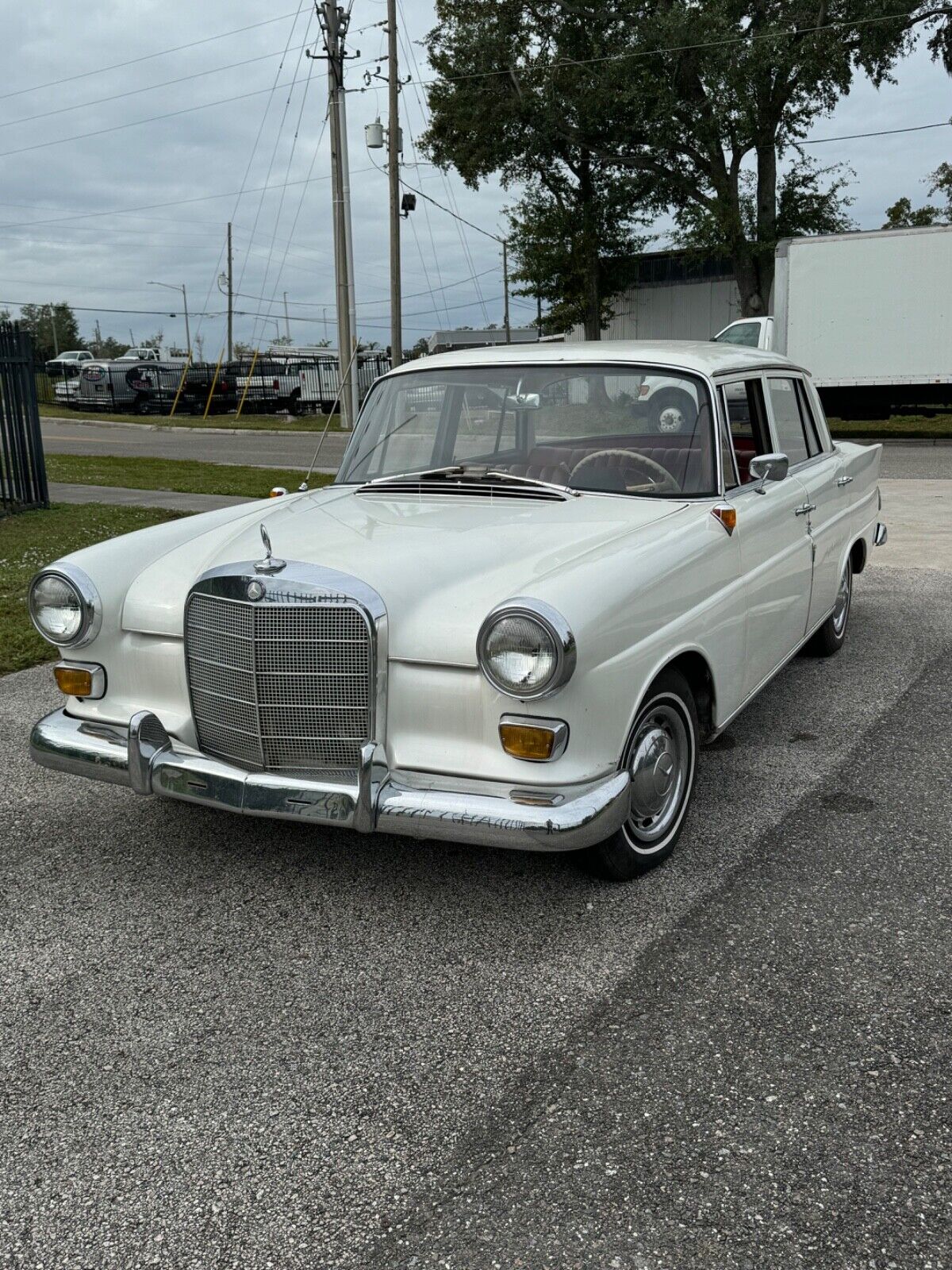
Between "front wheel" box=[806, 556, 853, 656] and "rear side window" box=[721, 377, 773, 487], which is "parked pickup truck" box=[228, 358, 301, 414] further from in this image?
"rear side window" box=[721, 377, 773, 487]

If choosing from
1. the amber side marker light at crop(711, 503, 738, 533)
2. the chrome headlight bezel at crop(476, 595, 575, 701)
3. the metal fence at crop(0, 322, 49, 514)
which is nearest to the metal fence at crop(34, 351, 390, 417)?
the metal fence at crop(0, 322, 49, 514)

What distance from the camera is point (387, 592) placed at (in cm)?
329

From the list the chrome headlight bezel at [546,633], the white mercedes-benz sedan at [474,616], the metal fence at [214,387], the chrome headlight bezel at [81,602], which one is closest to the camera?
the chrome headlight bezel at [546,633]

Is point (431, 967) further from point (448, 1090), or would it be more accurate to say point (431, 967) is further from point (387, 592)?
point (387, 592)

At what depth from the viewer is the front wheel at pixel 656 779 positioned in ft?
11.4

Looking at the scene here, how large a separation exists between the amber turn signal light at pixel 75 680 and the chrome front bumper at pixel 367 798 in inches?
7.8

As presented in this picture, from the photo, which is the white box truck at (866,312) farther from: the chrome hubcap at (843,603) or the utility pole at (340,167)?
the chrome hubcap at (843,603)

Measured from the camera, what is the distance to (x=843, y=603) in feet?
20.3

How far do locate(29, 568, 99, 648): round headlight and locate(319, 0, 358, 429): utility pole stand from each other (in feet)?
68.3

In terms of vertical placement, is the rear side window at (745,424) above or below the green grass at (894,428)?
above

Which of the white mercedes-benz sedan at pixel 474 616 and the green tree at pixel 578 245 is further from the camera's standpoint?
the green tree at pixel 578 245

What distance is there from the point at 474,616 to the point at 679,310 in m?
32.9

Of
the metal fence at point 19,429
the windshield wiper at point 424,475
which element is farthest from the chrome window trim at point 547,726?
the metal fence at point 19,429

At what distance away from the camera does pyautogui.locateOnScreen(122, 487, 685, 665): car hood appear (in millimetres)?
3223
